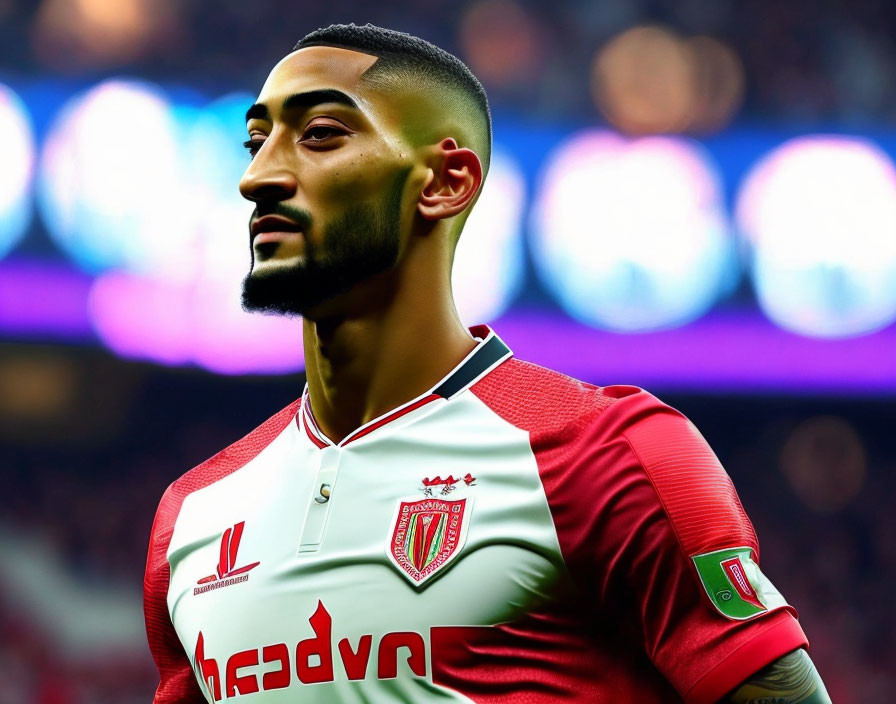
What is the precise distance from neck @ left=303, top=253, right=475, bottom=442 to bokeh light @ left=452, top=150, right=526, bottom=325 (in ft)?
28.7

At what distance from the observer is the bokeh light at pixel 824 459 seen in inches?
516

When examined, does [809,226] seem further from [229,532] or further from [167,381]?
[229,532]

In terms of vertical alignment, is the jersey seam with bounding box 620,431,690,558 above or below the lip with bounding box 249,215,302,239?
below

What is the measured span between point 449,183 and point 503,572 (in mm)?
776

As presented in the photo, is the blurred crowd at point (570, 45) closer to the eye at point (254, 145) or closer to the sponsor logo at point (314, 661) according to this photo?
the eye at point (254, 145)

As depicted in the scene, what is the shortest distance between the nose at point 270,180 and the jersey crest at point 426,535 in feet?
1.95

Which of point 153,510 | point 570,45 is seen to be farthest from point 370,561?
point 570,45

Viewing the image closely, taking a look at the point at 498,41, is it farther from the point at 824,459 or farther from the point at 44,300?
the point at 824,459

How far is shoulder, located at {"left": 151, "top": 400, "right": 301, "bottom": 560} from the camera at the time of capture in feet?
8.72

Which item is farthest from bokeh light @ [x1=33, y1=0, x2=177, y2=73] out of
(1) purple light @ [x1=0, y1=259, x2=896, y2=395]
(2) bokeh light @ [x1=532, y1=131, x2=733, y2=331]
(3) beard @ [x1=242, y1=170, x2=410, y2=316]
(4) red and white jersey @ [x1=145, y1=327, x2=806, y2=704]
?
(4) red and white jersey @ [x1=145, y1=327, x2=806, y2=704]

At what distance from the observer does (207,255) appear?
441 inches

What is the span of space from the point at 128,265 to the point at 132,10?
9.22 ft

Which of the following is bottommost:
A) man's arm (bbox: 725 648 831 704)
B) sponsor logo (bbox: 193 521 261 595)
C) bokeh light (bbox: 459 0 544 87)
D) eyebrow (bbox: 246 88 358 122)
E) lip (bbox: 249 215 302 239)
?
man's arm (bbox: 725 648 831 704)

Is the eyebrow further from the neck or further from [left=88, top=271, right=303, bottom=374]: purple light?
[left=88, top=271, right=303, bottom=374]: purple light
